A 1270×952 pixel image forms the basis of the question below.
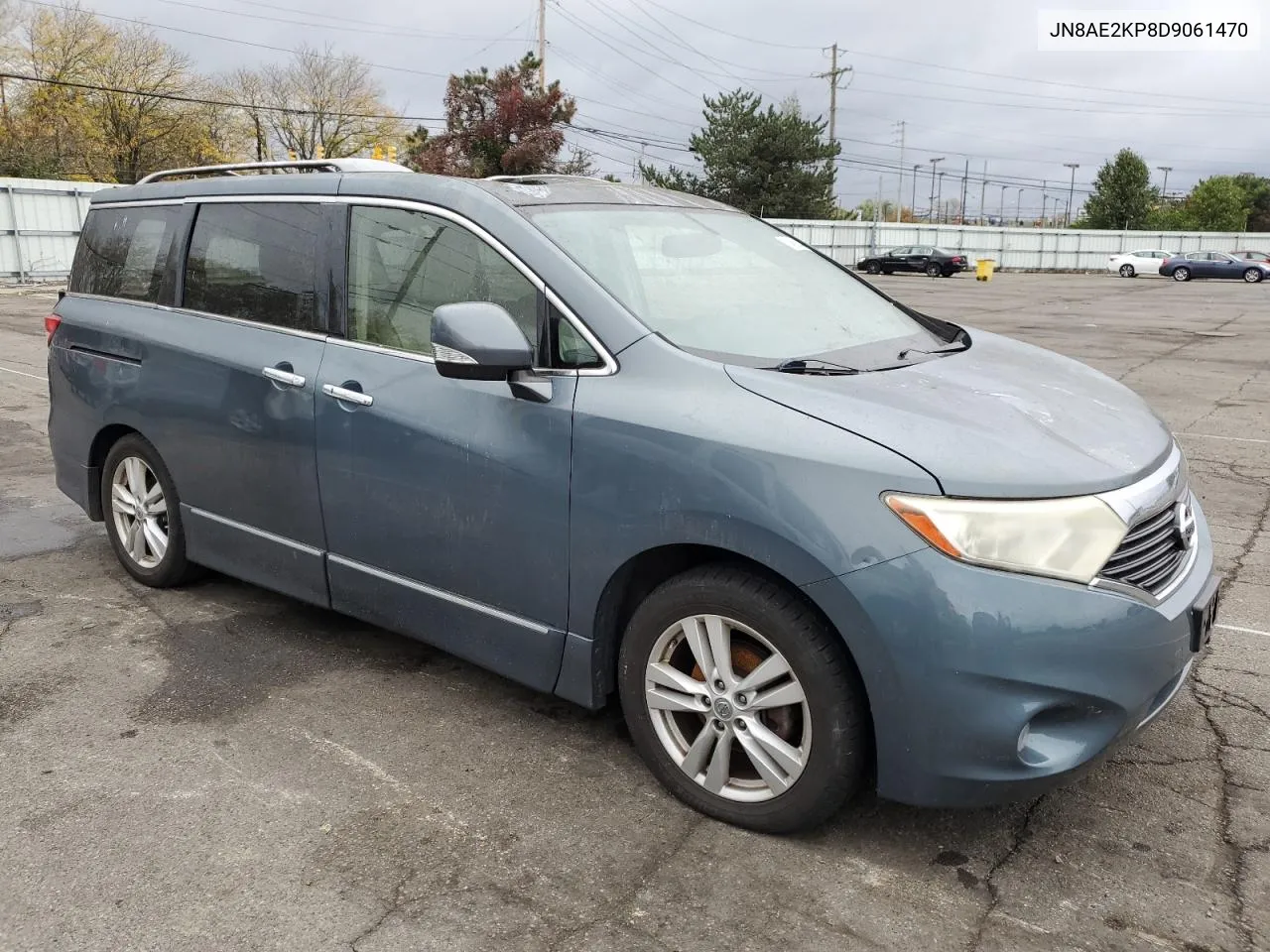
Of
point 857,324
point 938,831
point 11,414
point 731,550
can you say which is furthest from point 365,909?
point 11,414

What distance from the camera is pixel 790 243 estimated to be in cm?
417

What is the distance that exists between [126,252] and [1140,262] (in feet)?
175

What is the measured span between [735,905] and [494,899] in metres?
0.59

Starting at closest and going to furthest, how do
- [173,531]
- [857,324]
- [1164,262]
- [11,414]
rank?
[857,324], [173,531], [11,414], [1164,262]

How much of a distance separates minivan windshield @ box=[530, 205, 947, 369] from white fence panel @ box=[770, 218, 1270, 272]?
48.5 meters

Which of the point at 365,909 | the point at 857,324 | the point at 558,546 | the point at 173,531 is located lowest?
the point at 365,909

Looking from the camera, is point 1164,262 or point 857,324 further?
point 1164,262

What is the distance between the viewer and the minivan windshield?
318cm

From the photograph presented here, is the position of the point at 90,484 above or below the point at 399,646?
above

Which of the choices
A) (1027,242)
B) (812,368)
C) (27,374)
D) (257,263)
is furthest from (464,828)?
(1027,242)

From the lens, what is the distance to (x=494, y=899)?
8.57ft

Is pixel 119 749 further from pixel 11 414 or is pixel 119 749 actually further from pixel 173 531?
pixel 11 414

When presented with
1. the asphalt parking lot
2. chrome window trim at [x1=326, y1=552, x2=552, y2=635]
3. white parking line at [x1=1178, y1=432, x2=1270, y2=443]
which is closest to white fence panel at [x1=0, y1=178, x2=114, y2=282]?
the asphalt parking lot

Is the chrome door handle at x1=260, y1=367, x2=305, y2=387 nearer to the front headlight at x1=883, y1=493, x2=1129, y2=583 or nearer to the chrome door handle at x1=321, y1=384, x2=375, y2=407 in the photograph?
the chrome door handle at x1=321, y1=384, x2=375, y2=407
